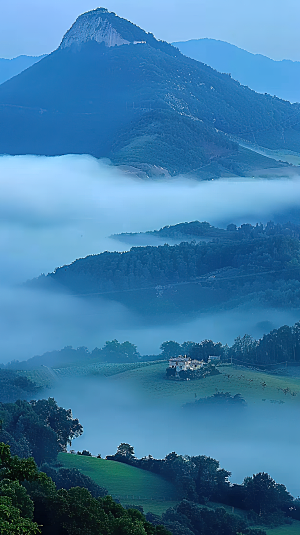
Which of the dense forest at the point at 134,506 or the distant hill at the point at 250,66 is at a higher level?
the distant hill at the point at 250,66

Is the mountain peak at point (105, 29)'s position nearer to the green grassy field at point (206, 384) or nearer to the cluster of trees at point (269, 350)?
the cluster of trees at point (269, 350)

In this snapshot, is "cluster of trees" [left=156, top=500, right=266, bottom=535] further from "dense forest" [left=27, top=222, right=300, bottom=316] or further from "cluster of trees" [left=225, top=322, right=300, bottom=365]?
"dense forest" [left=27, top=222, right=300, bottom=316]

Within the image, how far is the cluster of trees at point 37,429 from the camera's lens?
77.9 feet

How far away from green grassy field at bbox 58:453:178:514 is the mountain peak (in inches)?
3619

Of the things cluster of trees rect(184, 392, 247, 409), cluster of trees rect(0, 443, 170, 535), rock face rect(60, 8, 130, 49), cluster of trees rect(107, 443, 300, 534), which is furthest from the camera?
rock face rect(60, 8, 130, 49)

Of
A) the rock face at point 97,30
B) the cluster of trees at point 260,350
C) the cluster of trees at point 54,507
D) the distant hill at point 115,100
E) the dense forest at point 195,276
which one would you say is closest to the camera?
the cluster of trees at point 54,507

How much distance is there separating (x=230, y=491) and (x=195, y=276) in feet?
133

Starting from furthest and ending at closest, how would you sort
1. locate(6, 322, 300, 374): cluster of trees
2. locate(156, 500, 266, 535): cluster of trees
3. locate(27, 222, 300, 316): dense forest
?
locate(27, 222, 300, 316): dense forest → locate(6, 322, 300, 374): cluster of trees → locate(156, 500, 266, 535): cluster of trees

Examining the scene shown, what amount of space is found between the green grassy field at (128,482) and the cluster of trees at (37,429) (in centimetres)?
51

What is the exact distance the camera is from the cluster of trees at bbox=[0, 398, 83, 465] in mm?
23750

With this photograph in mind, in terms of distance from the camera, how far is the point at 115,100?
111m

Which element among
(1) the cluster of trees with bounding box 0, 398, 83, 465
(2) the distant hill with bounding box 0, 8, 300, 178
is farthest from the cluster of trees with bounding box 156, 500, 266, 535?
(2) the distant hill with bounding box 0, 8, 300, 178

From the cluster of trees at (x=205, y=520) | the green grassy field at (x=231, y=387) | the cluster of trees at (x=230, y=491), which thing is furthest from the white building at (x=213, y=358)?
the cluster of trees at (x=205, y=520)

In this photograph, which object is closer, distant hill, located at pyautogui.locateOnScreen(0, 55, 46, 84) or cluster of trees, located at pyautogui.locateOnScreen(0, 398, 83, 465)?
cluster of trees, located at pyautogui.locateOnScreen(0, 398, 83, 465)
